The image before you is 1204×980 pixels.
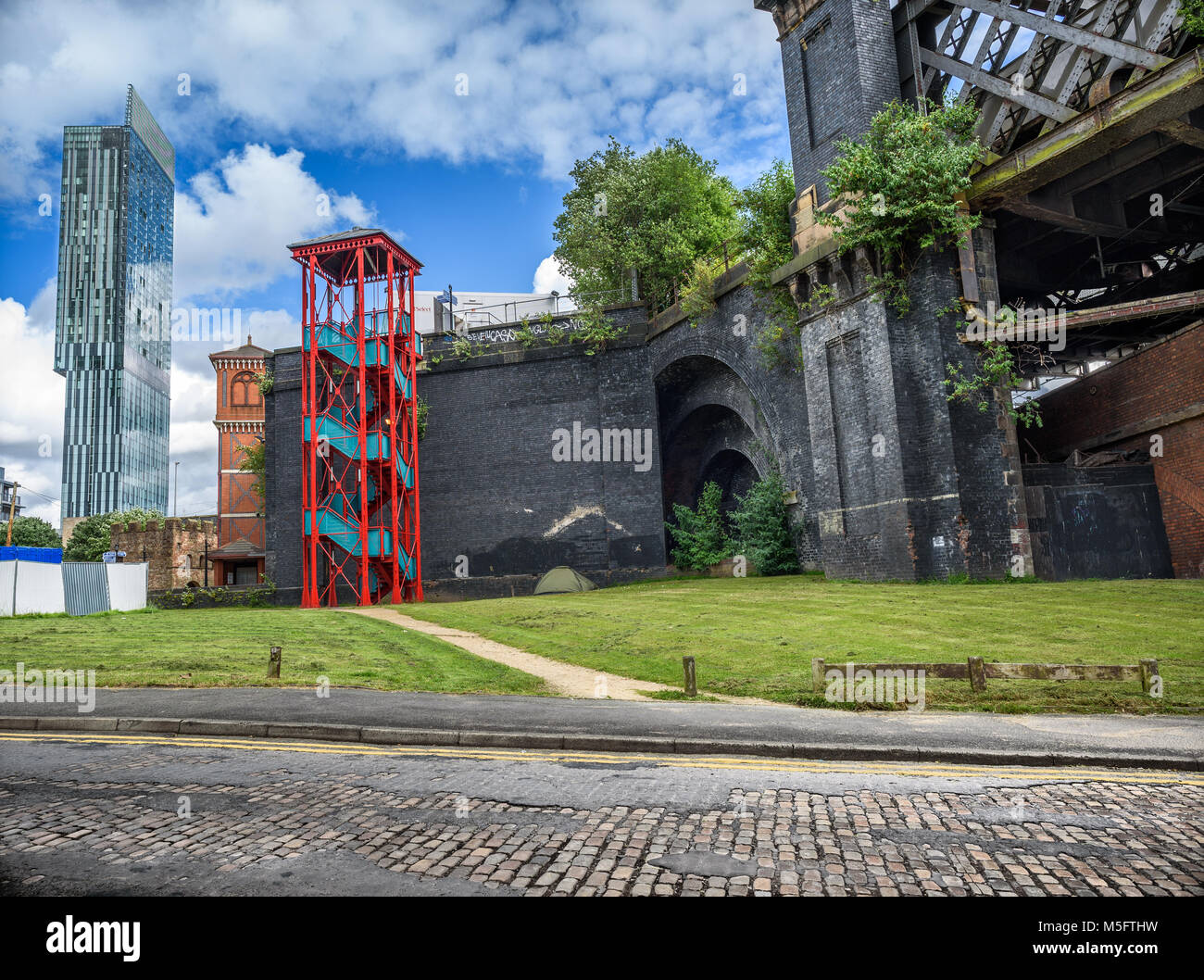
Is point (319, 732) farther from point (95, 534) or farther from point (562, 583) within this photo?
point (95, 534)

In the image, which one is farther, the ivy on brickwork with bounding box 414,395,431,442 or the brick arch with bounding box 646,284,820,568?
the ivy on brickwork with bounding box 414,395,431,442

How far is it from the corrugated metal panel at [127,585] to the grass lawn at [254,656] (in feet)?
27.9

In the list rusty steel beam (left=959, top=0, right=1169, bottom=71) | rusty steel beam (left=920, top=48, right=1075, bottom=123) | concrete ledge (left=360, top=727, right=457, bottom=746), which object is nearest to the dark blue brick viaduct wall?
rusty steel beam (left=920, top=48, right=1075, bottom=123)

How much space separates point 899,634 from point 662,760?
7.42 meters

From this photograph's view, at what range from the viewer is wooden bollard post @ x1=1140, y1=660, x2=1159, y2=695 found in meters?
9.08

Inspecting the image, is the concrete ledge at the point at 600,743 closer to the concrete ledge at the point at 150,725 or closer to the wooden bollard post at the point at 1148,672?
the concrete ledge at the point at 150,725

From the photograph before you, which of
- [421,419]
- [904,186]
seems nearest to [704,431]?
[421,419]

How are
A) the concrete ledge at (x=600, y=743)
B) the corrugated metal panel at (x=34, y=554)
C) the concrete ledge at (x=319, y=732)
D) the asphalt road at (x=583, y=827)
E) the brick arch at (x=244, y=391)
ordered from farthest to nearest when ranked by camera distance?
the brick arch at (x=244, y=391) → the corrugated metal panel at (x=34, y=554) → the concrete ledge at (x=319, y=732) → the concrete ledge at (x=600, y=743) → the asphalt road at (x=583, y=827)

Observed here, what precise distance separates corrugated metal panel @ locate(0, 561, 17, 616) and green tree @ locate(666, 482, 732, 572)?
21.6 metres

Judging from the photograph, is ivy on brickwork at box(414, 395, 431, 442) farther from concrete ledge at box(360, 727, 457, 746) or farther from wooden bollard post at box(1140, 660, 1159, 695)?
wooden bollard post at box(1140, 660, 1159, 695)

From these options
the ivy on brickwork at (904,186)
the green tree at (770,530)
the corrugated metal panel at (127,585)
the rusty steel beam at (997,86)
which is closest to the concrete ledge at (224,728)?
the ivy on brickwork at (904,186)

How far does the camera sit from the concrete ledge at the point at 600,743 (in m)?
6.96

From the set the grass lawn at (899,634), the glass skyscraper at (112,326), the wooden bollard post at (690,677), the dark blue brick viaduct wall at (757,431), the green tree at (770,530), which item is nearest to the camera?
the grass lawn at (899,634)

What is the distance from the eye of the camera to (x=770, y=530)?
25000mm
